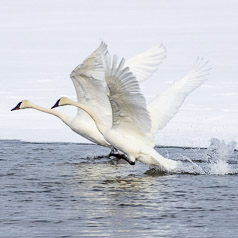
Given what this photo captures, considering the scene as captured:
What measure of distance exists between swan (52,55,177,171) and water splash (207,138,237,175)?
4.44 feet

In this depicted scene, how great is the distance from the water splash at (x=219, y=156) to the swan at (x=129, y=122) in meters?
1.35

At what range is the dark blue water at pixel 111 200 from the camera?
34.6 ft

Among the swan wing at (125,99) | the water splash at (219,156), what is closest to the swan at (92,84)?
the water splash at (219,156)

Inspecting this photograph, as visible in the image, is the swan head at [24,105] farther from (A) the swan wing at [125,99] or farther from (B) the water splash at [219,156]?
(B) the water splash at [219,156]

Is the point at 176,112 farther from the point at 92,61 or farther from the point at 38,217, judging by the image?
the point at 38,217

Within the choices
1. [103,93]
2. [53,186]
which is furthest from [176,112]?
[53,186]

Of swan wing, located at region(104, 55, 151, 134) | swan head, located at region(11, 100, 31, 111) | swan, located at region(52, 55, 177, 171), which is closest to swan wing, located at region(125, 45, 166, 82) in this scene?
swan head, located at region(11, 100, 31, 111)

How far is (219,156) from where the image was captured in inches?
716

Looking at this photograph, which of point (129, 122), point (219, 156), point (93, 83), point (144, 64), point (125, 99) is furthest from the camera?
point (144, 64)

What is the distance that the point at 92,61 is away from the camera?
18.4m

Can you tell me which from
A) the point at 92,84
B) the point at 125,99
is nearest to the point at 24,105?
the point at 92,84

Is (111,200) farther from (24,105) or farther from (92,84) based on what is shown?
(24,105)

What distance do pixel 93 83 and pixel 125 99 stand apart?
4.36 m

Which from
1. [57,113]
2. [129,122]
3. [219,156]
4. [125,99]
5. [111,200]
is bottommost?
[111,200]
